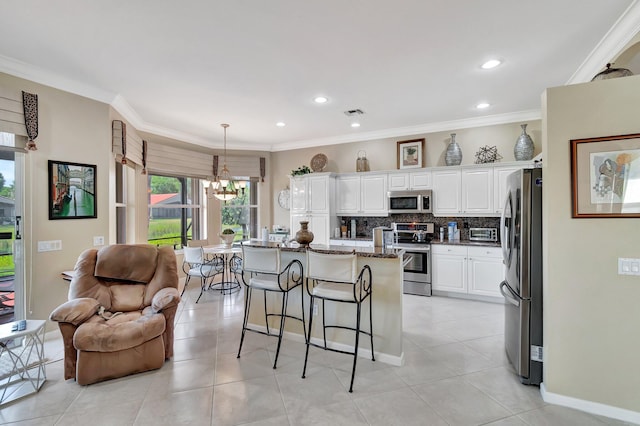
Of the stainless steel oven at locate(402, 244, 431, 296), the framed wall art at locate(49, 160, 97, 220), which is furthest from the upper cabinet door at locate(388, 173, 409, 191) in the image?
the framed wall art at locate(49, 160, 97, 220)

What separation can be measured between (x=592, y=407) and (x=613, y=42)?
2.97m

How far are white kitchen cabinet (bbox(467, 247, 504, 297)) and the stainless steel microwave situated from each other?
997mm

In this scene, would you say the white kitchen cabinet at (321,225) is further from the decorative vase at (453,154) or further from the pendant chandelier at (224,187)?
the decorative vase at (453,154)

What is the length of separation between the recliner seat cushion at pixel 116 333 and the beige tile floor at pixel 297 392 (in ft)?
1.05

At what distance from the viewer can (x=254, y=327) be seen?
3551 mm

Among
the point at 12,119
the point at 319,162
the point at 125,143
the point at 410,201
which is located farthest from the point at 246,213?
the point at 12,119

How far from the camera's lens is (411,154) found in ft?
17.7

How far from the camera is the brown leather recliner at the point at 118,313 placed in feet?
8.01

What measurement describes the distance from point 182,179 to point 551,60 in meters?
6.07

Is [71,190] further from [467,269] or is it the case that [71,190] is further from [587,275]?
[467,269]

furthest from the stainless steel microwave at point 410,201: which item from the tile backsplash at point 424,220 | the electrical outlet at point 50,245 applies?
the electrical outlet at point 50,245

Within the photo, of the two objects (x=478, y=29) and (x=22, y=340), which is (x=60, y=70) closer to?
(x=22, y=340)

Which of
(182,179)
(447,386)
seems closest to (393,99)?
(447,386)

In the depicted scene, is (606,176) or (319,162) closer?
(606,176)
